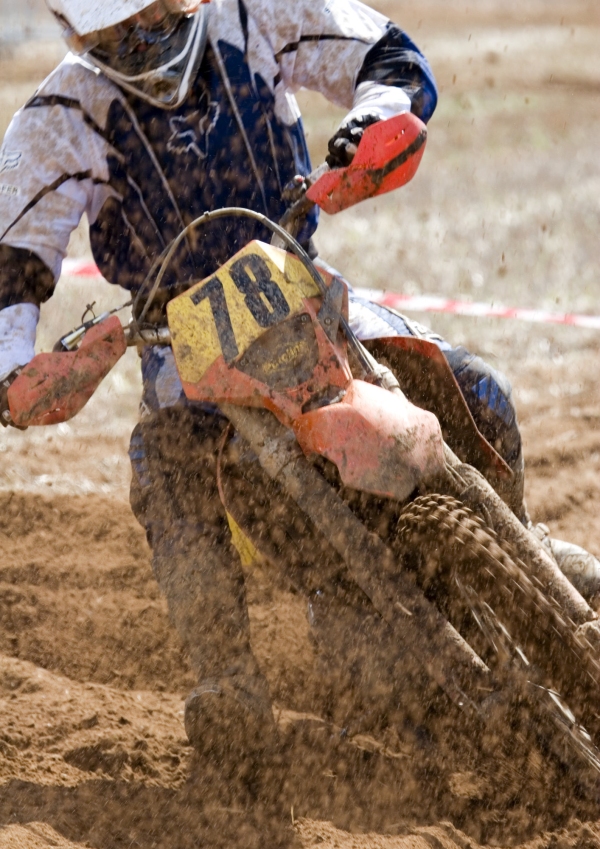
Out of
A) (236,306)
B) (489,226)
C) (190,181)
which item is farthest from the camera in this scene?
(489,226)

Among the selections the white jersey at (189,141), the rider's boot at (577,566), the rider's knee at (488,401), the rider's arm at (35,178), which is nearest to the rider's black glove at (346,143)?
the white jersey at (189,141)

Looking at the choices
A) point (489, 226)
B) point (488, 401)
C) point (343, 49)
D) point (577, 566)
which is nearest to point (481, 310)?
point (489, 226)

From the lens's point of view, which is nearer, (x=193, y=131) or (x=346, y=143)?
(x=346, y=143)

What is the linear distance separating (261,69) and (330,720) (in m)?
2.02

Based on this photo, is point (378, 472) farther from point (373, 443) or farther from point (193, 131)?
point (193, 131)

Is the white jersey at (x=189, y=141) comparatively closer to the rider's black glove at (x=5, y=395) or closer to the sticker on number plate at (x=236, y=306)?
the rider's black glove at (x=5, y=395)

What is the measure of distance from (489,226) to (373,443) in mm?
7179

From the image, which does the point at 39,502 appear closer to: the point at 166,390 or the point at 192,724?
the point at 166,390

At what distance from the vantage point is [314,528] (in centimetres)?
279

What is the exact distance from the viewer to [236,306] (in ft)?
8.55

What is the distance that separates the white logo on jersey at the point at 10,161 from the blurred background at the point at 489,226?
2.37 metres

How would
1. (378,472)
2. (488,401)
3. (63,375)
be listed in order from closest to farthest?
(378,472) < (63,375) < (488,401)

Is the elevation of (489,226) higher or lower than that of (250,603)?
lower

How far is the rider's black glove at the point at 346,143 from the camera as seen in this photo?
9.18 ft
